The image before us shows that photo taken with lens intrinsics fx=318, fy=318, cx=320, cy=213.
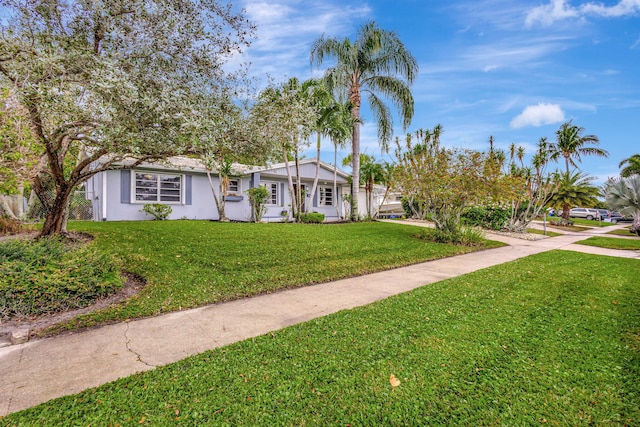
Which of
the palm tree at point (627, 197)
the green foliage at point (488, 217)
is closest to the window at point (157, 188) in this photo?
the green foliage at point (488, 217)

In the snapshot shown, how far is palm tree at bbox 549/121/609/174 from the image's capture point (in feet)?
102

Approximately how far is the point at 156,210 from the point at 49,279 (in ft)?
33.7

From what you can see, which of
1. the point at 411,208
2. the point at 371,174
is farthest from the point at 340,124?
the point at 411,208

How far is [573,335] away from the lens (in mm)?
3709

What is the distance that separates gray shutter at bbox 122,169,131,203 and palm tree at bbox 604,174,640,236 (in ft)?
84.3

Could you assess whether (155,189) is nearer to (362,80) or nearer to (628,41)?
(362,80)

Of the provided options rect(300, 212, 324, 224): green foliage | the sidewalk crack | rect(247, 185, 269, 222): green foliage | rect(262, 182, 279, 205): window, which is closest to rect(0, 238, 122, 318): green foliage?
the sidewalk crack

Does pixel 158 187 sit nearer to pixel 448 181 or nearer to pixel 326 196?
pixel 326 196

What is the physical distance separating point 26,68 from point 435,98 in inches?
619

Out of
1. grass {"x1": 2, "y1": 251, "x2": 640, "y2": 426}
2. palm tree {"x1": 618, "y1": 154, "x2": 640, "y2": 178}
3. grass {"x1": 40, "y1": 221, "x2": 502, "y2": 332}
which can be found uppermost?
palm tree {"x1": 618, "y1": 154, "x2": 640, "y2": 178}

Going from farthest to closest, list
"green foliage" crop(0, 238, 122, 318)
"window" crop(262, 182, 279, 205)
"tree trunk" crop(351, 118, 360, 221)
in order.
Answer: "window" crop(262, 182, 279, 205) → "tree trunk" crop(351, 118, 360, 221) → "green foliage" crop(0, 238, 122, 318)

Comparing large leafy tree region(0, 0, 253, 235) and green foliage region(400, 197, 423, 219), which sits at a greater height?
large leafy tree region(0, 0, 253, 235)

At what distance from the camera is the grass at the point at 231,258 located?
505cm

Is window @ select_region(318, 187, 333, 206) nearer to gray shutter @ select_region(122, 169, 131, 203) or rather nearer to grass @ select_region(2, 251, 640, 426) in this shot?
gray shutter @ select_region(122, 169, 131, 203)
